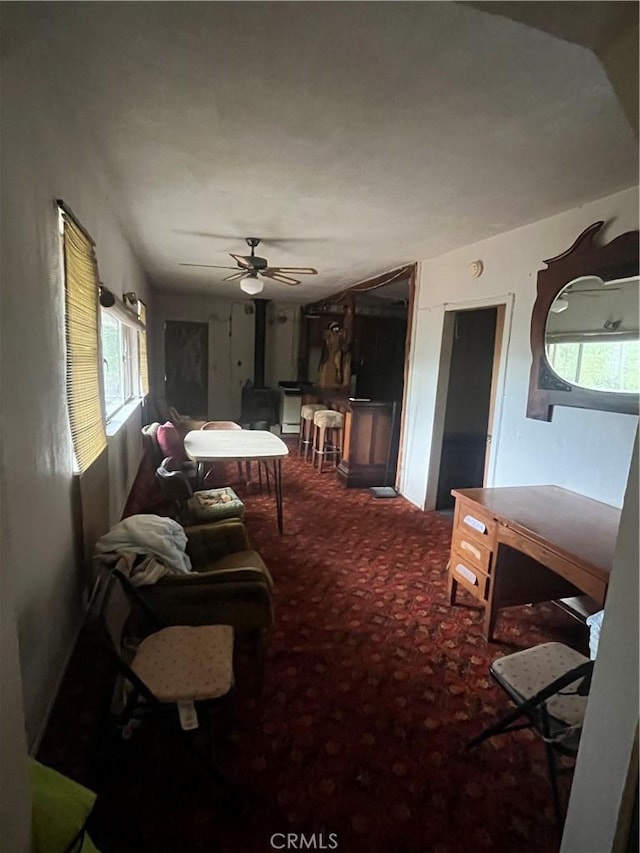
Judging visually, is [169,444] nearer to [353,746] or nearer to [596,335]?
[353,746]

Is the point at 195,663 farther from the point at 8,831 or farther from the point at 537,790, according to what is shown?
the point at 537,790

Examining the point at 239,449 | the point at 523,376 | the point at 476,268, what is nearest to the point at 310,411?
the point at 239,449

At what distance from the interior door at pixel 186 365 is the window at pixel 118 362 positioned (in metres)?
2.80

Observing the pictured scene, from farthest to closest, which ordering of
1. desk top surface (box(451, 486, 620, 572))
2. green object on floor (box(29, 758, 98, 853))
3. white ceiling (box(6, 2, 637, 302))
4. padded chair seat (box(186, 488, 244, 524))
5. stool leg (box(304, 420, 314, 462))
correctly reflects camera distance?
stool leg (box(304, 420, 314, 462)), padded chair seat (box(186, 488, 244, 524)), desk top surface (box(451, 486, 620, 572)), white ceiling (box(6, 2, 637, 302)), green object on floor (box(29, 758, 98, 853))

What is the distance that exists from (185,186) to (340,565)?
2639mm

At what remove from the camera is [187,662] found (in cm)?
145

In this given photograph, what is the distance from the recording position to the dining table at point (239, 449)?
3293 mm

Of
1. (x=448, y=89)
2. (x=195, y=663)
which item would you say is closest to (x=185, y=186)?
(x=448, y=89)

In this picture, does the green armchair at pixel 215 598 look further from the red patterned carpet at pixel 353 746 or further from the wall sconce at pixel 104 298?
the wall sconce at pixel 104 298

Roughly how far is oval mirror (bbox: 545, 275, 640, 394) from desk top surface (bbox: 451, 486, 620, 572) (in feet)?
2.12

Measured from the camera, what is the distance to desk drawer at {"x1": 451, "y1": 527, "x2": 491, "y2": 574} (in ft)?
7.29

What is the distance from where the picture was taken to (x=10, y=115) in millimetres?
1255

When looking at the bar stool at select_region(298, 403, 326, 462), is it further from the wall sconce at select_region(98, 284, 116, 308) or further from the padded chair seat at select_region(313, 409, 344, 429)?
the wall sconce at select_region(98, 284, 116, 308)

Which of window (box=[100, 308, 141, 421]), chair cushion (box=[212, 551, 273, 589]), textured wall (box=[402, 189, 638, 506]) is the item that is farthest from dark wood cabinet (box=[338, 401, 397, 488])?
chair cushion (box=[212, 551, 273, 589])
